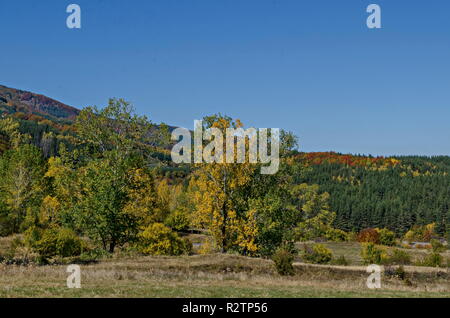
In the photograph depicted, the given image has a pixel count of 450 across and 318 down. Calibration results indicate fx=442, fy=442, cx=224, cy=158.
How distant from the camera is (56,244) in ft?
123

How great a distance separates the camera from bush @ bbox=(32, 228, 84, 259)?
36.8m

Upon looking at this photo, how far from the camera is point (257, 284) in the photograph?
20.8 m

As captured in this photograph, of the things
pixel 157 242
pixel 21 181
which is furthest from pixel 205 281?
pixel 21 181

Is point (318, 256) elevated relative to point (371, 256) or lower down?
elevated

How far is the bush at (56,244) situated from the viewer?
36781 millimetres

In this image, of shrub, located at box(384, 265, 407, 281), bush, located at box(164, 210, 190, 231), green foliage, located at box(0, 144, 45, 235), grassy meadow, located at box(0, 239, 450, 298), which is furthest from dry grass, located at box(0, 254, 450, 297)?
bush, located at box(164, 210, 190, 231)

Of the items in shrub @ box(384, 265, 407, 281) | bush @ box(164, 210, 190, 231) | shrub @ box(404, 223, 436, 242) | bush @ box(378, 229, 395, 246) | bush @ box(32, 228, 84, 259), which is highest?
bush @ box(32, 228, 84, 259)

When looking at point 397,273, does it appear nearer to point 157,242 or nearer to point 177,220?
point 157,242

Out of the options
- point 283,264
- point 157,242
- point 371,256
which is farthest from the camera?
point 371,256

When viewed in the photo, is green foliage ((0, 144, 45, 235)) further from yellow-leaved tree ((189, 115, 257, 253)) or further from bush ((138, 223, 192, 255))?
yellow-leaved tree ((189, 115, 257, 253))

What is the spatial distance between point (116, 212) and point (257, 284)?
60.4ft

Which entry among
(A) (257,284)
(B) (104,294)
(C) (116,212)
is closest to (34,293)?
(B) (104,294)

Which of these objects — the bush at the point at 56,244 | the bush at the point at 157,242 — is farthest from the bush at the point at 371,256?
the bush at the point at 56,244

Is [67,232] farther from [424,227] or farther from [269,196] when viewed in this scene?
[424,227]
